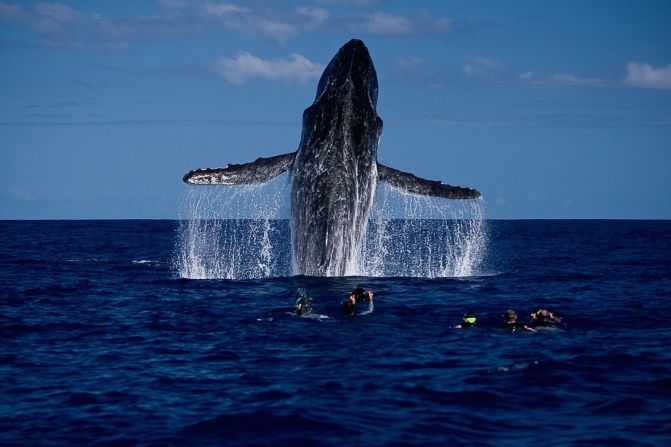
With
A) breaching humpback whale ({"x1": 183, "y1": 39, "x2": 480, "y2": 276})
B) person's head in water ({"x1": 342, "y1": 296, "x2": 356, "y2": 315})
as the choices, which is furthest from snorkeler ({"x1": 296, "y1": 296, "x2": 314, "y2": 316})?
breaching humpback whale ({"x1": 183, "y1": 39, "x2": 480, "y2": 276})

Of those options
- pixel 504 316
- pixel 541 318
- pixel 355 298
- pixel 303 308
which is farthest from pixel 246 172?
pixel 541 318

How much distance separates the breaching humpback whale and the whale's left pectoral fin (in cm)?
7

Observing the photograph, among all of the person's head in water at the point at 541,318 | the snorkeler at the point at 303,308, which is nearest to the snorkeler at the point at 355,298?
the snorkeler at the point at 303,308

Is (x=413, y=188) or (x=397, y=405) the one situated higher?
(x=413, y=188)

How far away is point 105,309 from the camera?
23.4 m

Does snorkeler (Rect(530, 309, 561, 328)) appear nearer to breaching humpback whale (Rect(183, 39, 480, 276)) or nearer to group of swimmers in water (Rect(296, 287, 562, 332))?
group of swimmers in water (Rect(296, 287, 562, 332))

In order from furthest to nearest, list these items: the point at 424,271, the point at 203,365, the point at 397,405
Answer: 1. the point at 424,271
2. the point at 203,365
3. the point at 397,405

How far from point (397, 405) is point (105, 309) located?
40.2 feet

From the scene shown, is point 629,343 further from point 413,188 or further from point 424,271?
point 424,271

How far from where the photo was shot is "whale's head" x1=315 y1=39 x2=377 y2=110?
26.0 meters

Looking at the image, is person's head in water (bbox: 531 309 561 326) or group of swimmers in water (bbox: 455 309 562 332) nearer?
group of swimmers in water (bbox: 455 309 562 332)

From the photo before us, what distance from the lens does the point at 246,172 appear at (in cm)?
2709

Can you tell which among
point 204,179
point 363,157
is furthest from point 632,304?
point 204,179

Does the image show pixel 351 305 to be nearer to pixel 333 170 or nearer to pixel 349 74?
pixel 333 170
